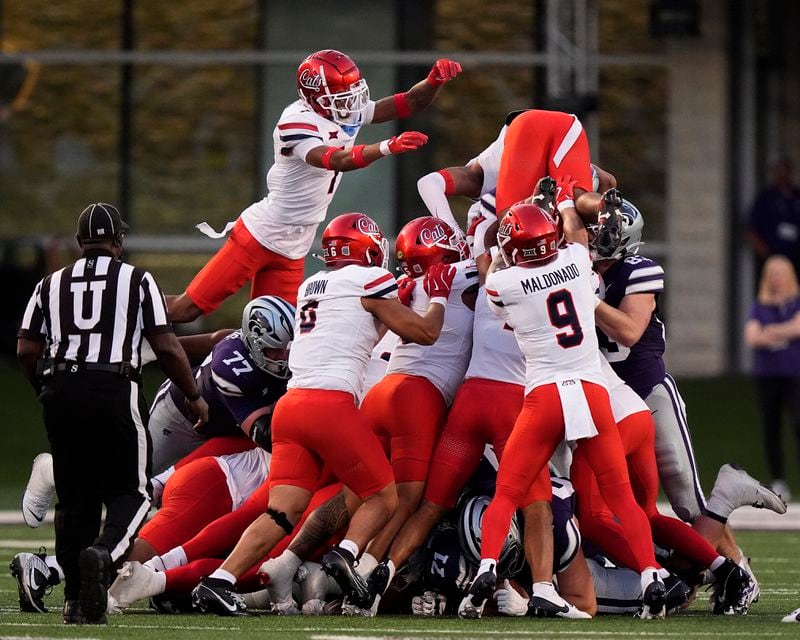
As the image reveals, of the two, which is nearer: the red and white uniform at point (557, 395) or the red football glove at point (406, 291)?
the red and white uniform at point (557, 395)

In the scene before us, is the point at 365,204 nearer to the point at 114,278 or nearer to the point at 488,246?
the point at 488,246

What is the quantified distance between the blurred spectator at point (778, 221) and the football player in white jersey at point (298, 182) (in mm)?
9731

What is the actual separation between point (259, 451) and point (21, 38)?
1240 centimetres

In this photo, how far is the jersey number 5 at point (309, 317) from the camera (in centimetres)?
825

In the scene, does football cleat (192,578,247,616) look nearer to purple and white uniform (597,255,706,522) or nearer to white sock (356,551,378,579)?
white sock (356,551,378,579)

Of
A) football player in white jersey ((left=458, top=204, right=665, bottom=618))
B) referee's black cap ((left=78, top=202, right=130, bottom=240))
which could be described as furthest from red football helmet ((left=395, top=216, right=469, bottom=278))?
referee's black cap ((left=78, top=202, right=130, bottom=240))

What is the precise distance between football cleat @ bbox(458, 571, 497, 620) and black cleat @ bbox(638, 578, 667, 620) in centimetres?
64

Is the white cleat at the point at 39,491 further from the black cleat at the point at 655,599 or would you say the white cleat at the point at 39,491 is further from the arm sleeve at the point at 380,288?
the black cleat at the point at 655,599

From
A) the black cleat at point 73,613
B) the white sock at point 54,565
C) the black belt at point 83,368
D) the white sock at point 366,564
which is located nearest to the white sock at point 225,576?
the white sock at point 366,564

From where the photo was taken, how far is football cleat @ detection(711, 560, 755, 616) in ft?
26.7

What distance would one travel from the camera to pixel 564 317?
789 centimetres

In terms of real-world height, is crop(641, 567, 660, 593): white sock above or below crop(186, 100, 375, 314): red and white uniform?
below

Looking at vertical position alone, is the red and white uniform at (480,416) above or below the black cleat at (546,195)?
below

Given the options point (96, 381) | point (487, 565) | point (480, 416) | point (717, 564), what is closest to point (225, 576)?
point (96, 381)
